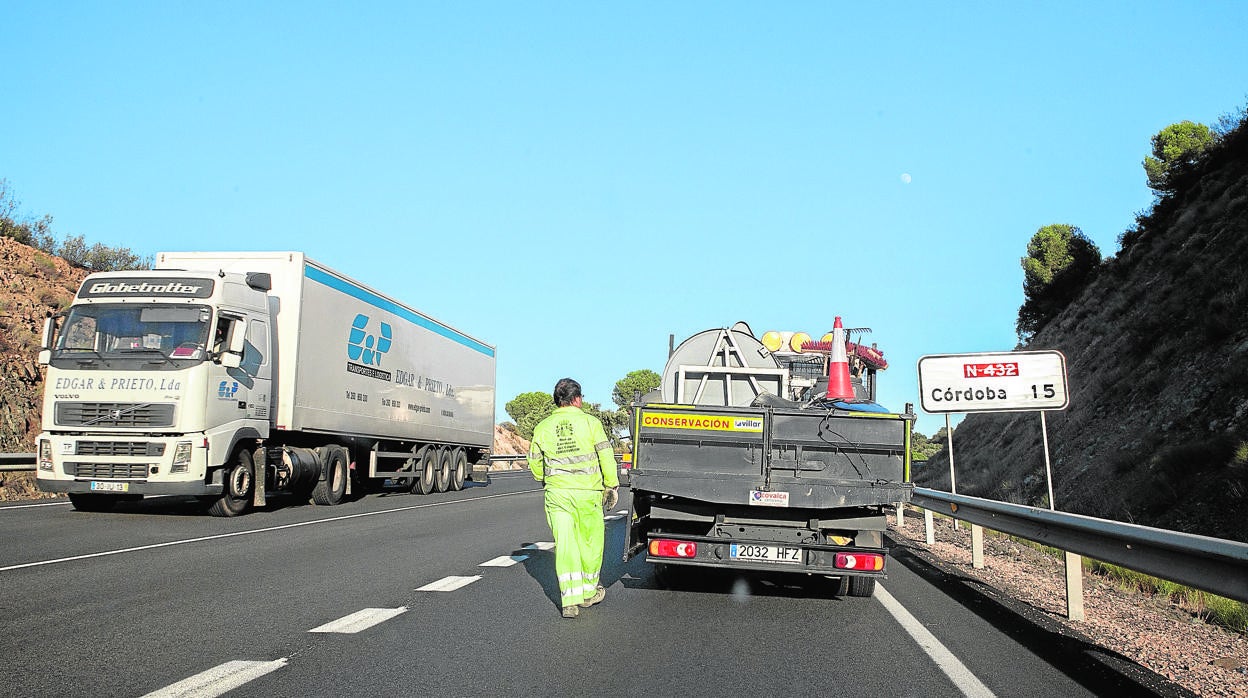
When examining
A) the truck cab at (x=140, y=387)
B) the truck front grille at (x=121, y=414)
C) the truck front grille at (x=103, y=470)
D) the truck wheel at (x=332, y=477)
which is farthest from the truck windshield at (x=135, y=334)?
the truck wheel at (x=332, y=477)

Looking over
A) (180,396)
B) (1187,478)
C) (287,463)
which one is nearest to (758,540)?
(180,396)

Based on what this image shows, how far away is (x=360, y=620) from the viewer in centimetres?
704

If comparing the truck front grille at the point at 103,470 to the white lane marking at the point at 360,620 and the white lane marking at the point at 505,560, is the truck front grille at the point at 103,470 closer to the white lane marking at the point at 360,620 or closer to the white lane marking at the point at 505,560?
the white lane marking at the point at 505,560

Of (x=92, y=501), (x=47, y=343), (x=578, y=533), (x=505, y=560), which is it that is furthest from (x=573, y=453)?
(x=92, y=501)

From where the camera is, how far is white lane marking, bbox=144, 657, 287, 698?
484 cm

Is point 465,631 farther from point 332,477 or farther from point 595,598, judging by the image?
point 332,477

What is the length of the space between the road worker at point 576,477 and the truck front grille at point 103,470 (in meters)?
8.72

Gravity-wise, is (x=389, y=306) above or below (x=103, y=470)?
above

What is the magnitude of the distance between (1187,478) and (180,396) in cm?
1500

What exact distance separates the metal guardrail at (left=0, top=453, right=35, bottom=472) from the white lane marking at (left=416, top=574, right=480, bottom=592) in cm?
1300

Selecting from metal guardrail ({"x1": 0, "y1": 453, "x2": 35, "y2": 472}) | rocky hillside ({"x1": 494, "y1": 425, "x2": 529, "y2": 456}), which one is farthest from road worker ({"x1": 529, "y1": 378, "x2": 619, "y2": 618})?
rocky hillside ({"x1": 494, "y1": 425, "x2": 529, "y2": 456})

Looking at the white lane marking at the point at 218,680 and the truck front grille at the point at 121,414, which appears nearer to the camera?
the white lane marking at the point at 218,680

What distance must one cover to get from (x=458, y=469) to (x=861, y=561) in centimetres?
2078

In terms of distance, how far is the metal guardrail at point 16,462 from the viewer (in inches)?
730
